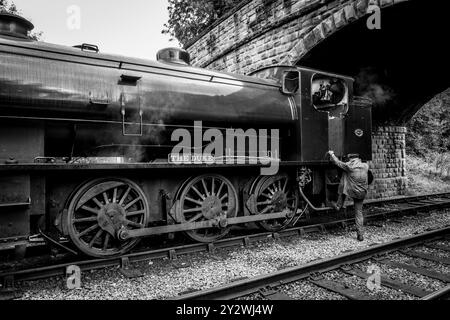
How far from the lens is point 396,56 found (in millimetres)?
8875

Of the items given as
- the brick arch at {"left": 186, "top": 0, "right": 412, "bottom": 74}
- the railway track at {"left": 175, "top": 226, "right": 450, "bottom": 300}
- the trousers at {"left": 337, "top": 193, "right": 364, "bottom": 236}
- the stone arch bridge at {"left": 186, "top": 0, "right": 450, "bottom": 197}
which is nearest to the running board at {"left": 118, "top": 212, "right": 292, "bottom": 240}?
the trousers at {"left": 337, "top": 193, "right": 364, "bottom": 236}

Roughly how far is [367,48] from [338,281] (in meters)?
6.97

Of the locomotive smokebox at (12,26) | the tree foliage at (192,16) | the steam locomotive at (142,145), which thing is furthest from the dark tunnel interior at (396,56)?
the tree foliage at (192,16)

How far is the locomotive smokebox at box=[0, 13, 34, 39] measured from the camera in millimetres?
3518

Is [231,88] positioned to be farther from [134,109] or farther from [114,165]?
[114,165]

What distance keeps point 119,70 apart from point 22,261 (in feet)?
8.90

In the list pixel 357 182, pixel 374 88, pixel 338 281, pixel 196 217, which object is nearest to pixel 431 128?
pixel 374 88

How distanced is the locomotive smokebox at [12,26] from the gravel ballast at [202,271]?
2.68 metres

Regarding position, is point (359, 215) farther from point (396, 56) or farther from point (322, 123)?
point (396, 56)

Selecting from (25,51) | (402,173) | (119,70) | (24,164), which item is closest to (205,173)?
(119,70)

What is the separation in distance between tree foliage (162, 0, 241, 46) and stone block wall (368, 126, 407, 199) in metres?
11.7

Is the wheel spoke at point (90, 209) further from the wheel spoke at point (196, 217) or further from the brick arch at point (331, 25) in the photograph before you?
the brick arch at point (331, 25)

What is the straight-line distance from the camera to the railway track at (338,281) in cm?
312

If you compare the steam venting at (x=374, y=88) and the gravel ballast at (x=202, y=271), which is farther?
the steam venting at (x=374, y=88)
